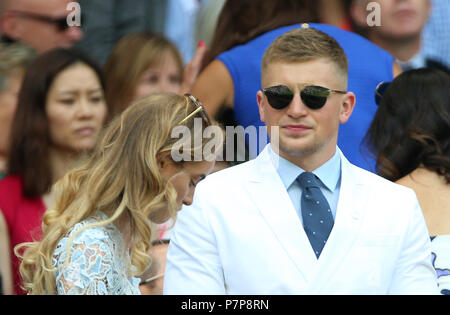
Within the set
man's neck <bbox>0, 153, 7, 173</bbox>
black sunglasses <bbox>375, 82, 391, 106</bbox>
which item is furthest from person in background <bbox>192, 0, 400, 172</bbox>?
man's neck <bbox>0, 153, 7, 173</bbox>

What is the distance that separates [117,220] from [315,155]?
2.67 ft

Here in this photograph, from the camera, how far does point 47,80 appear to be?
16.7 feet

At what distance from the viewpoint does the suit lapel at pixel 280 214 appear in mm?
3115

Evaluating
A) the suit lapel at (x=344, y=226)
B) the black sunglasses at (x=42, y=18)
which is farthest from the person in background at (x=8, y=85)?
the suit lapel at (x=344, y=226)

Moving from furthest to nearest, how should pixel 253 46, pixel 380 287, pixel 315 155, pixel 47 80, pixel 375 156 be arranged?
pixel 47 80, pixel 253 46, pixel 375 156, pixel 315 155, pixel 380 287

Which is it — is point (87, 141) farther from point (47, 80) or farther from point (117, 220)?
point (117, 220)

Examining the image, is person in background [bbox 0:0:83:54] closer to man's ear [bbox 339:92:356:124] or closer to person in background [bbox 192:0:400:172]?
person in background [bbox 192:0:400:172]

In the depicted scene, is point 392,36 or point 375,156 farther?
point 392,36

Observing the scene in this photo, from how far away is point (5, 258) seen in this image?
442cm

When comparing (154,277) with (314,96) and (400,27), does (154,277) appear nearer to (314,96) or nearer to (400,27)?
(314,96)

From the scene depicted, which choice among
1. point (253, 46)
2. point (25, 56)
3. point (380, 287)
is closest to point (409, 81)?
point (253, 46)

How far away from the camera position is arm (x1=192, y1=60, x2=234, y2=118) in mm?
4516

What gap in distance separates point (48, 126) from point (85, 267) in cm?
204

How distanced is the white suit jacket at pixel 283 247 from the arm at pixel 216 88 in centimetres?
129
